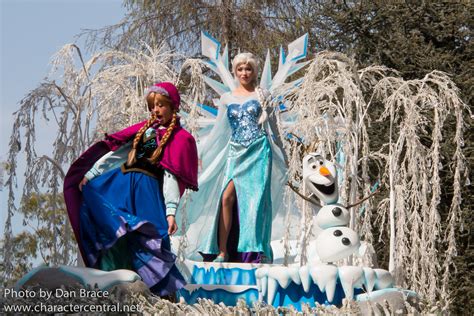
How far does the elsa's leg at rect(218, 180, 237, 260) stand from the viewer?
812 cm

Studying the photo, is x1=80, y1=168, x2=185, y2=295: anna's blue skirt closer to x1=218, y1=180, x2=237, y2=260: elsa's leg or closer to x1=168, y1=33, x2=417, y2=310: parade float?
x1=168, y1=33, x2=417, y2=310: parade float

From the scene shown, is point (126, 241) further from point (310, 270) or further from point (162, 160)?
point (310, 270)

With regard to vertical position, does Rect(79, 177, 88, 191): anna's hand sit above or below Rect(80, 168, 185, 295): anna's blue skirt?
above

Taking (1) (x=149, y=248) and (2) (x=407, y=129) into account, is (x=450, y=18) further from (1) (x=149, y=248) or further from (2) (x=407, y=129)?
(1) (x=149, y=248)

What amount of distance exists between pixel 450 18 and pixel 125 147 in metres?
6.68

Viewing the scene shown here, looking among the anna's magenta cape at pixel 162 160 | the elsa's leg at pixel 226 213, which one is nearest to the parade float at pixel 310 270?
the elsa's leg at pixel 226 213

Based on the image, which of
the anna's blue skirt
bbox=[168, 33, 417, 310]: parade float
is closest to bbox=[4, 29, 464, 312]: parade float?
bbox=[168, 33, 417, 310]: parade float

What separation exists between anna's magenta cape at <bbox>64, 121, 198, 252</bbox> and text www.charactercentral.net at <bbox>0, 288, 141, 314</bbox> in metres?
1.34

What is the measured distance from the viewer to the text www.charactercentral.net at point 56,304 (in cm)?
471

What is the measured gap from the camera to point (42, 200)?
18.6 meters

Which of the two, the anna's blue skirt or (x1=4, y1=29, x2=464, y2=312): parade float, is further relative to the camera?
(x1=4, y1=29, x2=464, y2=312): parade float

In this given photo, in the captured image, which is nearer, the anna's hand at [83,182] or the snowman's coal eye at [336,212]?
the anna's hand at [83,182]

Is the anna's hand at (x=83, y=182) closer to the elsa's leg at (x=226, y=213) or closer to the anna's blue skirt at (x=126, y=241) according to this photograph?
the anna's blue skirt at (x=126, y=241)

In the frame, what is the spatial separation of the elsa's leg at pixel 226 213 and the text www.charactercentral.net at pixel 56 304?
308cm
